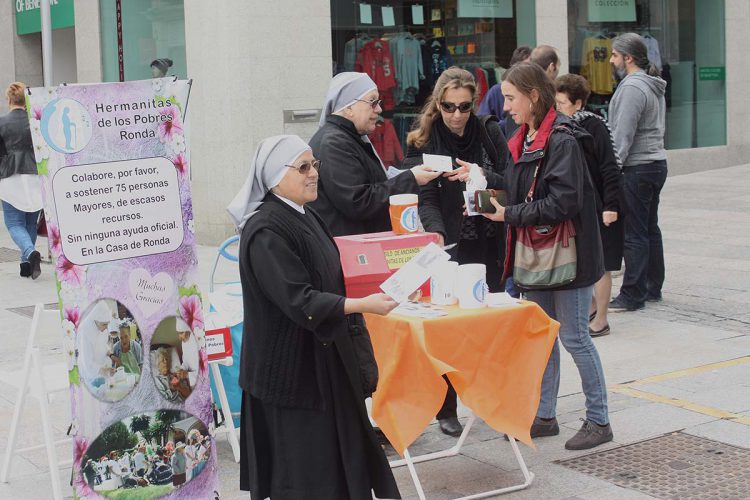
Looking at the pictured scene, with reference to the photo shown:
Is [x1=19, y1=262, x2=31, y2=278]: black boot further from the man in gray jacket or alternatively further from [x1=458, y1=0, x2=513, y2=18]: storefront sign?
[x1=458, y1=0, x2=513, y2=18]: storefront sign

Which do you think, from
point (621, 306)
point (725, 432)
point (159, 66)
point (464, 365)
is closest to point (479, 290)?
point (464, 365)

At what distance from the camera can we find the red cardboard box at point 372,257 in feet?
15.3

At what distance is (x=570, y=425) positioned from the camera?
6.09 metres

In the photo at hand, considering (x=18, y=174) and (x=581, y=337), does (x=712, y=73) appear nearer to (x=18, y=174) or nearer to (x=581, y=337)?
(x=18, y=174)

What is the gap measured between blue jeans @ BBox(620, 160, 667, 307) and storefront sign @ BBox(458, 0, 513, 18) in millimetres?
6663

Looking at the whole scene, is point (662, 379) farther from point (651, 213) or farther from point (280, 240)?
point (280, 240)

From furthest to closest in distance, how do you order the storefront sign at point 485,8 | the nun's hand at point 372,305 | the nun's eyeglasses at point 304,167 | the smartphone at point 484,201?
1. the storefront sign at point 485,8
2. the smartphone at point 484,201
3. the nun's eyeglasses at point 304,167
4. the nun's hand at point 372,305

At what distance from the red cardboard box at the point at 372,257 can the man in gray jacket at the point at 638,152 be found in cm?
415

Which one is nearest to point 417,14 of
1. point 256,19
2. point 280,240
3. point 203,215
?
point 256,19

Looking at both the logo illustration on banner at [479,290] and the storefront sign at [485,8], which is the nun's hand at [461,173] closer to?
the logo illustration on banner at [479,290]

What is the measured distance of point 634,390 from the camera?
6.71 metres

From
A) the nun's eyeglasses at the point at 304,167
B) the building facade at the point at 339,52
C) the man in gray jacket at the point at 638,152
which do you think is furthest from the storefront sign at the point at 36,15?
the nun's eyeglasses at the point at 304,167

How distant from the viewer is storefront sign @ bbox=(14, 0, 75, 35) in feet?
54.0

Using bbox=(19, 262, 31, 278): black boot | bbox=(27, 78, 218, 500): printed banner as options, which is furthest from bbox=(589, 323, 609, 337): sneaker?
bbox=(19, 262, 31, 278): black boot
